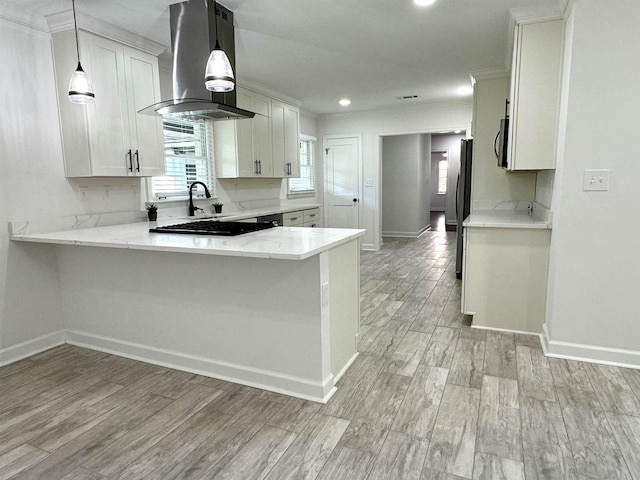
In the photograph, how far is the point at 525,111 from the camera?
2.91m

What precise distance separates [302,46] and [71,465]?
3.34 metres

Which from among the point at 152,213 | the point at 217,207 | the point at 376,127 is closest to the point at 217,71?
the point at 152,213

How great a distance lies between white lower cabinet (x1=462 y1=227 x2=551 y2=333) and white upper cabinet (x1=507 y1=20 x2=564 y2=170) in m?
0.55

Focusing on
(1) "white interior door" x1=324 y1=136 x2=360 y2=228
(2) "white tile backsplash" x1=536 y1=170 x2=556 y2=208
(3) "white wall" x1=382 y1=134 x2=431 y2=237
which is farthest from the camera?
(3) "white wall" x1=382 y1=134 x2=431 y2=237

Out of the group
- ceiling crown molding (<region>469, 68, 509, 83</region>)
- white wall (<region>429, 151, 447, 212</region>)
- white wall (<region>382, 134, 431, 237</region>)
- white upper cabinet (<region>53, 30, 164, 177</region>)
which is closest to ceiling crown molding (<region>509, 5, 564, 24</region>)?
ceiling crown molding (<region>469, 68, 509, 83</region>)

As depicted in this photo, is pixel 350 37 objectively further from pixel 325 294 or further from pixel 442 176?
pixel 442 176

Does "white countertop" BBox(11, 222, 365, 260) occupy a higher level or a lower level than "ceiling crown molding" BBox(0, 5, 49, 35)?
lower

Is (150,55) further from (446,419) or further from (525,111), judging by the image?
(446,419)

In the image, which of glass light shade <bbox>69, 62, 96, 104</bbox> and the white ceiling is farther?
the white ceiling

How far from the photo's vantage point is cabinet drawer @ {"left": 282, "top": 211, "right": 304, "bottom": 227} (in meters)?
5.05

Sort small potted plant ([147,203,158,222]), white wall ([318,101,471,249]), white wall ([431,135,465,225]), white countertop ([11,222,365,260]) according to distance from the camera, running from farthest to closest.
A: white wall ([431,135,465,225]), white wall ([318,101,471,249]), small potted plant ([147,203,158,222]), white countertop ([11,222,365,260])

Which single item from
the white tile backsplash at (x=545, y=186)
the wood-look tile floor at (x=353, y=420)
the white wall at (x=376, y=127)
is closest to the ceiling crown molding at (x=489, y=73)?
the white tile backsplash at (x=545, y=186)

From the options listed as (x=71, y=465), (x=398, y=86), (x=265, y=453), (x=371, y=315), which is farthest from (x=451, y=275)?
(x=71, y=465)

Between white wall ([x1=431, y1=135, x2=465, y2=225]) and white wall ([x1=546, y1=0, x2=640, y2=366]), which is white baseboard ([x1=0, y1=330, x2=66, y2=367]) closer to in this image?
white wall ([x1=546, y1=0, x2=640, y2=366])
